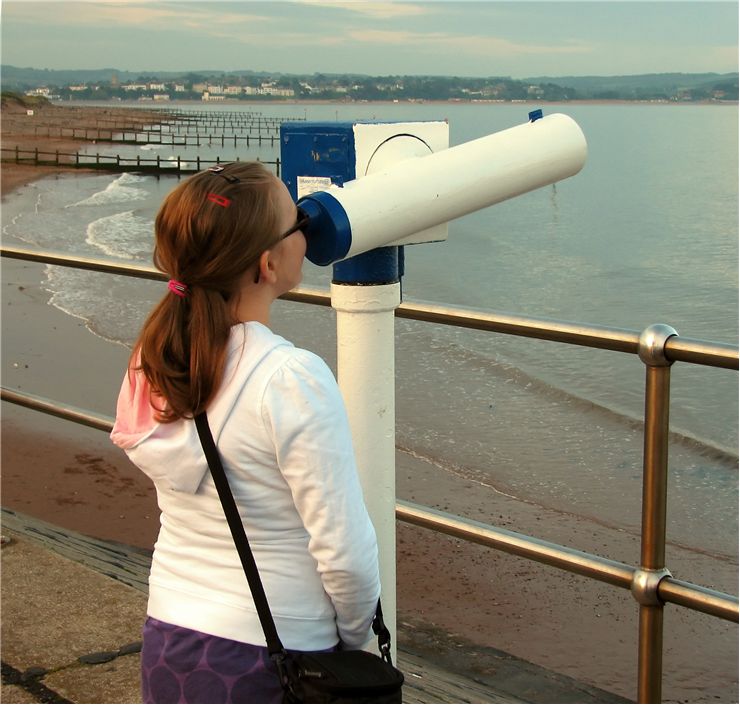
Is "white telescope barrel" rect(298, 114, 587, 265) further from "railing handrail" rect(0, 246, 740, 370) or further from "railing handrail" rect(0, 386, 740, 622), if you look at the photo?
"railing handrail" rect(0, 386, 740, 622)

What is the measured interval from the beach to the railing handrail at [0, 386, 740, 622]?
3.60 feet

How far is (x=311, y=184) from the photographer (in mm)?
1786

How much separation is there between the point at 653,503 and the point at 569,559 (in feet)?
0.79

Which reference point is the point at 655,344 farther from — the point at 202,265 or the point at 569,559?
the point at 202,265

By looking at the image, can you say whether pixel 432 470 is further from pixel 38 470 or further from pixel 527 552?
pixel 527 552

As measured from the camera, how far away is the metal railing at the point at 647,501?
6.70 ft

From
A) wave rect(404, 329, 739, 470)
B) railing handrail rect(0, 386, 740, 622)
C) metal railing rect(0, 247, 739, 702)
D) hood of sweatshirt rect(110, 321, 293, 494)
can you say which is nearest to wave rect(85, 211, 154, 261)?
wave rect(404, 329, 739, 470)

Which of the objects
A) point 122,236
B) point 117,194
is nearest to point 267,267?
point 122,236

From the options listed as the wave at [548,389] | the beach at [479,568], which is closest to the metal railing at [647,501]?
the beach at [479,568]

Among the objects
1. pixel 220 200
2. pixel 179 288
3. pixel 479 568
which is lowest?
pixel 479 568

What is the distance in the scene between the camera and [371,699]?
143cm

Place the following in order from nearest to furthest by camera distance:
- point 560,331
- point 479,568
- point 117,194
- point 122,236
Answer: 1. point 560,331
2. point 479,568
3. point 122,236
4. point 117,194

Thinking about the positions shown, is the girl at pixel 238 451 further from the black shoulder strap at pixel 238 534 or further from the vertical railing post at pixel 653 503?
the vertical railing post at pixel 653 503

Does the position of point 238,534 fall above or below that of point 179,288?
below
